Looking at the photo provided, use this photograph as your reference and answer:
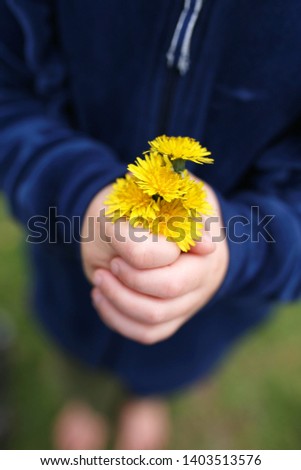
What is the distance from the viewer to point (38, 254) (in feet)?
1.97

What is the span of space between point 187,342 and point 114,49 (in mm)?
347

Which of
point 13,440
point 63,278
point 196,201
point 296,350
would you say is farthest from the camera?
point 296,350

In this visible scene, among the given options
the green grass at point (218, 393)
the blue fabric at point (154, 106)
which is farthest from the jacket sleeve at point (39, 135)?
the green grass at point (218, 393)

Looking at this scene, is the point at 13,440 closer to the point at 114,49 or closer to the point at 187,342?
the point at 187,342

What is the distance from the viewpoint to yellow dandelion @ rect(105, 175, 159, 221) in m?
0.25

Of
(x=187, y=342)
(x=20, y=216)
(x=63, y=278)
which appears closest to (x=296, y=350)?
(x=187, y=342)

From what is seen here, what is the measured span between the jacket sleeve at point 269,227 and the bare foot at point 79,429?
15.9 inches

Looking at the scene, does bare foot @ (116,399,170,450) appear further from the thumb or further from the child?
the thumb

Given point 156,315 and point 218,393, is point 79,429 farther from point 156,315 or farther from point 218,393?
point 156,315

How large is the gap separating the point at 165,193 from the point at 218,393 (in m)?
0.64

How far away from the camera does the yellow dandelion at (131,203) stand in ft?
0.83

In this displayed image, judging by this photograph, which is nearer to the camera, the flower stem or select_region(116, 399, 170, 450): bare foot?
the flower stem

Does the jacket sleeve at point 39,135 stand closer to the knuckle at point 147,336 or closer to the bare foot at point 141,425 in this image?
the knuckle at point 147,336

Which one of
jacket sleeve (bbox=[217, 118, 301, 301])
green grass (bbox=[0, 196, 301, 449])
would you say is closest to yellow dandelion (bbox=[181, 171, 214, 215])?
jacket sleeve (bbox=[217, 118, 301, 301])
